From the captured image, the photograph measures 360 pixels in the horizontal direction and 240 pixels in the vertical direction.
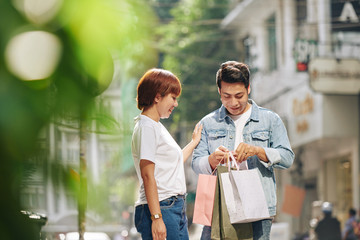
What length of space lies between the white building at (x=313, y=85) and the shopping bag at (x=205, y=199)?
14.3m

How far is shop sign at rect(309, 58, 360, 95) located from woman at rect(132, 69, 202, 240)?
14.6 meters

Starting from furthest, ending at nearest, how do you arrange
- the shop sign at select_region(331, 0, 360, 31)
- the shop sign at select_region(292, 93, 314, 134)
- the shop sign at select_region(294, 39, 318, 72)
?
1. the shop sign at select_region(292, 93, 314, 134)
2. the shop sign at select_region(294, 39, 318, 72)
3. the shop sign at select_region(331, 0, 360, 31)

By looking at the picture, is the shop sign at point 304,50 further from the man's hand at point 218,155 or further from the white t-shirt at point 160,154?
the white t-shirt at point 160,154

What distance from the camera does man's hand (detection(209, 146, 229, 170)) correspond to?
11.1 feet

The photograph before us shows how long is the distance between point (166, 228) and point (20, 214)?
2.44 meters

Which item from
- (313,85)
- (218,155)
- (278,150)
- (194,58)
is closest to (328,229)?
(313,85)

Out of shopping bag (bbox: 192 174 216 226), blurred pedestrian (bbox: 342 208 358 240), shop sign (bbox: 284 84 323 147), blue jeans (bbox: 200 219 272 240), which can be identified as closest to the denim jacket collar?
shopping bag (bbox: 192 174 216 226)

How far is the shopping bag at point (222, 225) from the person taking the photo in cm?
335

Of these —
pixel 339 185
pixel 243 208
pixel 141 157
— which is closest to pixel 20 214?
pixel 141 157

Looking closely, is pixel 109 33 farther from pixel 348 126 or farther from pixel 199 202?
pixel 348 126

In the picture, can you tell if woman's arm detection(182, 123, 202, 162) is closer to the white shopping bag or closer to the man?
the man

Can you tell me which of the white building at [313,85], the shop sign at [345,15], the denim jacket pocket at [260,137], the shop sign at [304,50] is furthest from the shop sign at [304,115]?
the denim jacket pocket at [260,137]

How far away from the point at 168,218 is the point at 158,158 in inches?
10.8

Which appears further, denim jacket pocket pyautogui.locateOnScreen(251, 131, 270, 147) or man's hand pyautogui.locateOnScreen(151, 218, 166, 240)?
denim jacket pocket pyautogui.locateOnScreen(251, 131, 270, 147)
